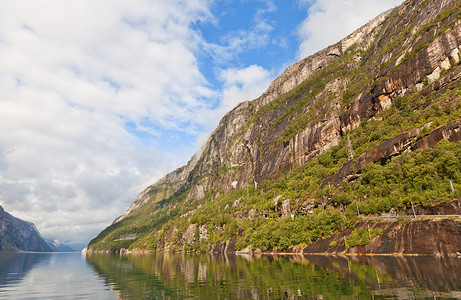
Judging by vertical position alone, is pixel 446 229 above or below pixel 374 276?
above

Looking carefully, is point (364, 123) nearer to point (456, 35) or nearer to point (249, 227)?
point (456, 35)

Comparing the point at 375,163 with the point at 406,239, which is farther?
the point at 375,163

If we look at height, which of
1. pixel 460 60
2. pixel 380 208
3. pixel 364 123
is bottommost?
pixel 380 208

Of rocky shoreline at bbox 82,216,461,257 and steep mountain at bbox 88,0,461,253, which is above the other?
steep mountain at bbox 88,0,461,253

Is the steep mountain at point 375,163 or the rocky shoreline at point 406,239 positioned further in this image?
the steep mountain at point 375,163

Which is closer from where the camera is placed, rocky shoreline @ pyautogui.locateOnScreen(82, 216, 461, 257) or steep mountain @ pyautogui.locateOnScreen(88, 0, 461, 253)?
rocky shoreline @ pyautogui.locateOnScreen(82, 216, 461, 257)

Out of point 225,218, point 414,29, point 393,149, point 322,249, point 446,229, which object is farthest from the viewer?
point 225,218

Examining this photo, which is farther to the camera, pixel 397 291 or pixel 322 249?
pixel 322 249

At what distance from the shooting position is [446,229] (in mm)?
49719

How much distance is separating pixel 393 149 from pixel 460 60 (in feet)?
144

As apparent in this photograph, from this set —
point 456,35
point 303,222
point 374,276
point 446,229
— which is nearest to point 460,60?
point 456,35

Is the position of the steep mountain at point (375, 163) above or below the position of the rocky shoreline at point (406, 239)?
above

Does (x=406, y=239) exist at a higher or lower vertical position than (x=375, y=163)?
lower

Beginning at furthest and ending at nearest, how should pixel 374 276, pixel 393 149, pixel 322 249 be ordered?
1. pixel 393 149
2. pixel 322 249
3. pixel 374 276
